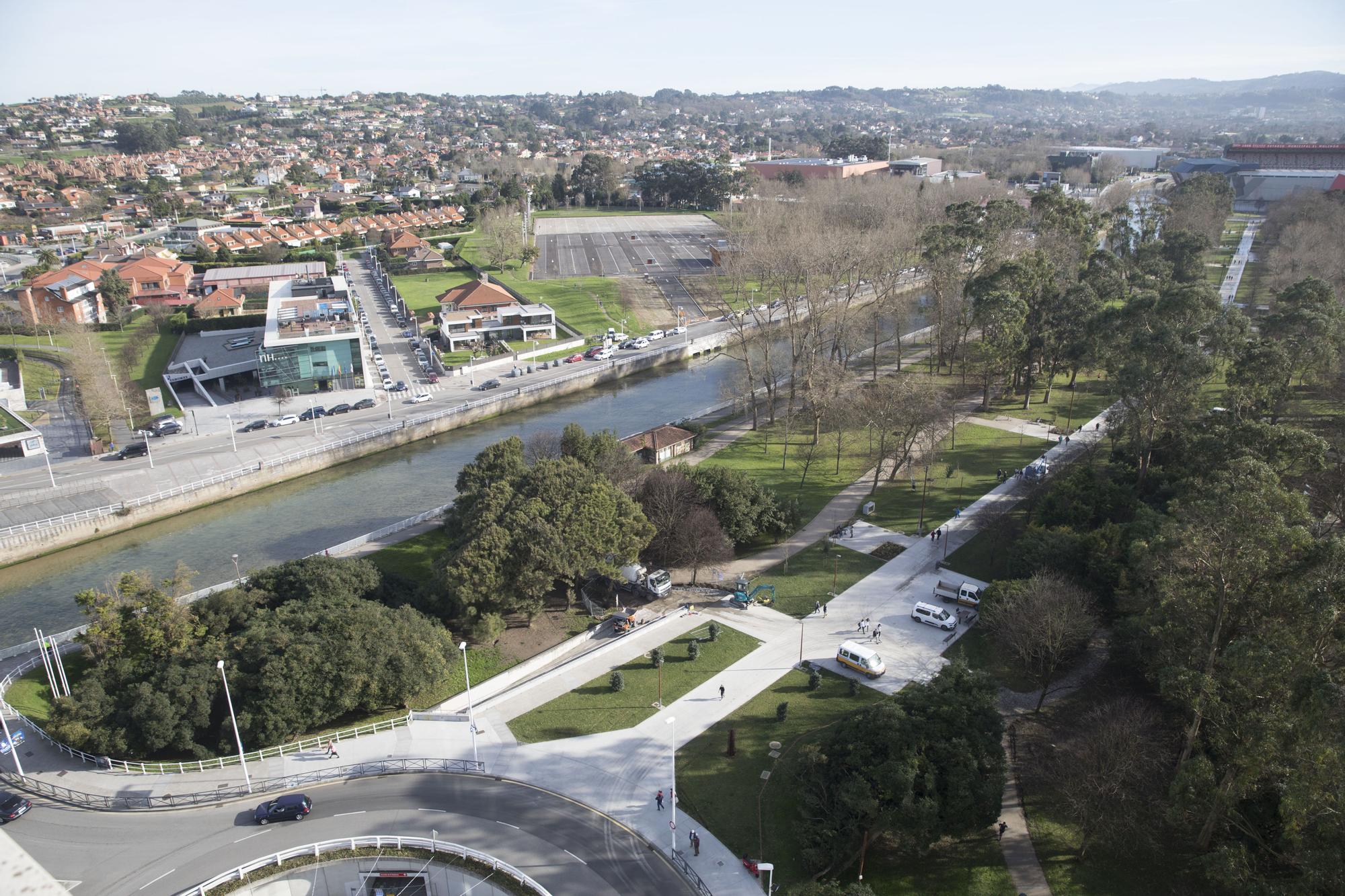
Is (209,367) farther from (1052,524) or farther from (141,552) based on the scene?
(1052,524)

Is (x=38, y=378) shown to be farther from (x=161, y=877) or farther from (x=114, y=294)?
(x=161, y=877)

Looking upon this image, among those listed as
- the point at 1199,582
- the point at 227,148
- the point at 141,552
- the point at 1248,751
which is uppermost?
the point at 227,148

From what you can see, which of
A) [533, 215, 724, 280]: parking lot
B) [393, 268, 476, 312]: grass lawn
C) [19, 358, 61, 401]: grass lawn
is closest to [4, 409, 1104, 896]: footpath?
[19, 358, 61, 401]: grass lawn

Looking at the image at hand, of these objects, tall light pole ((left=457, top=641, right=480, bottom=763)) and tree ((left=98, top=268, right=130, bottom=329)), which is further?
tree ((left=98, top=268, right=130, bottom=329))

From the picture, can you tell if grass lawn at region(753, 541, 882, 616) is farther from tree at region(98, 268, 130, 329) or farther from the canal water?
tree at region(98, 268, 130, 329)

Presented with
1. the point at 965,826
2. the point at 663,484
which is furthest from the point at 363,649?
the point at 965,826

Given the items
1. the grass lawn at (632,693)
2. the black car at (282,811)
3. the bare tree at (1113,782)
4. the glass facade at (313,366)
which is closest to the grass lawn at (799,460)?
the grass lawn at (632,693)

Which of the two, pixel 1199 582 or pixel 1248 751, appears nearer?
pixel 1248 751

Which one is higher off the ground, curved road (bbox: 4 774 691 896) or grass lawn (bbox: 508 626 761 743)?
curved road (bbox: 4 774 691 896)
